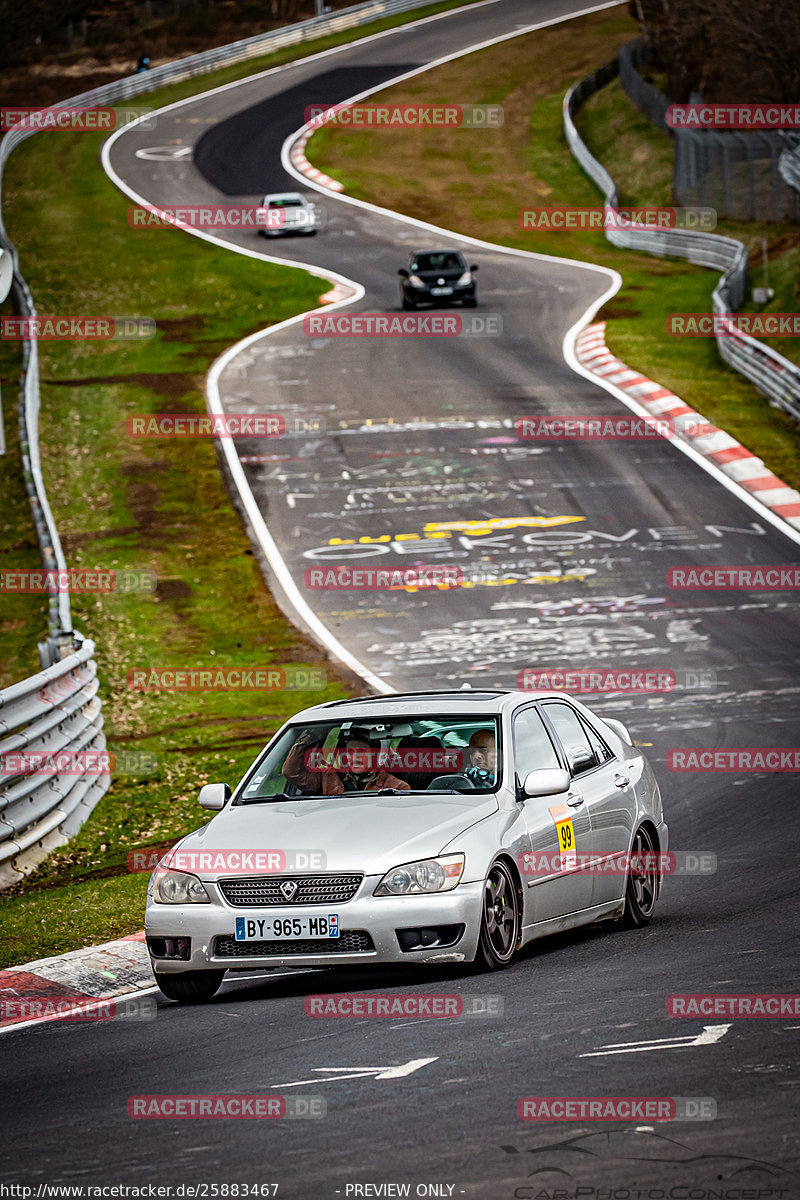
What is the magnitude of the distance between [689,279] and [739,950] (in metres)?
39.4

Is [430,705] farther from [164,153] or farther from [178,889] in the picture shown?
[164,153]

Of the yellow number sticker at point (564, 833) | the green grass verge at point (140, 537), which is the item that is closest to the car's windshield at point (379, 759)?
the yellow number sticker at point (564, 833)

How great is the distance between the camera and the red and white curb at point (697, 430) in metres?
27.9

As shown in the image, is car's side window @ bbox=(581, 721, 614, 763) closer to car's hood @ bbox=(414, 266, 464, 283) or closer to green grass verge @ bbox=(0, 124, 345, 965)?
green grass verge @ bbox=(0, 124, 345, 965)

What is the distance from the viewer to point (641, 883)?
10.3 m

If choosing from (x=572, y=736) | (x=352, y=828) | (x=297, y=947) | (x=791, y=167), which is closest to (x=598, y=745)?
(x=572, y=736)

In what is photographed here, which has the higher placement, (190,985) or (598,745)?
(598,745)

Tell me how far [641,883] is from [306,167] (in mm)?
56313

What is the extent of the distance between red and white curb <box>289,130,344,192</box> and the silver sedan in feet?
173

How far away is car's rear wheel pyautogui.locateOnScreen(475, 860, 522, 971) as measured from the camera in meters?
8.54

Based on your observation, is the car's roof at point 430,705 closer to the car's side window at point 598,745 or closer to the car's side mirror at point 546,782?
the car's side window at point 598,745

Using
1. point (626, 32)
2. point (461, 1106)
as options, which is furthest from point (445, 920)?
point (626, 32)

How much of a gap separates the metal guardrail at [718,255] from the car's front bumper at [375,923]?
83.1 ft

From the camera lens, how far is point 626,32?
270 feet
